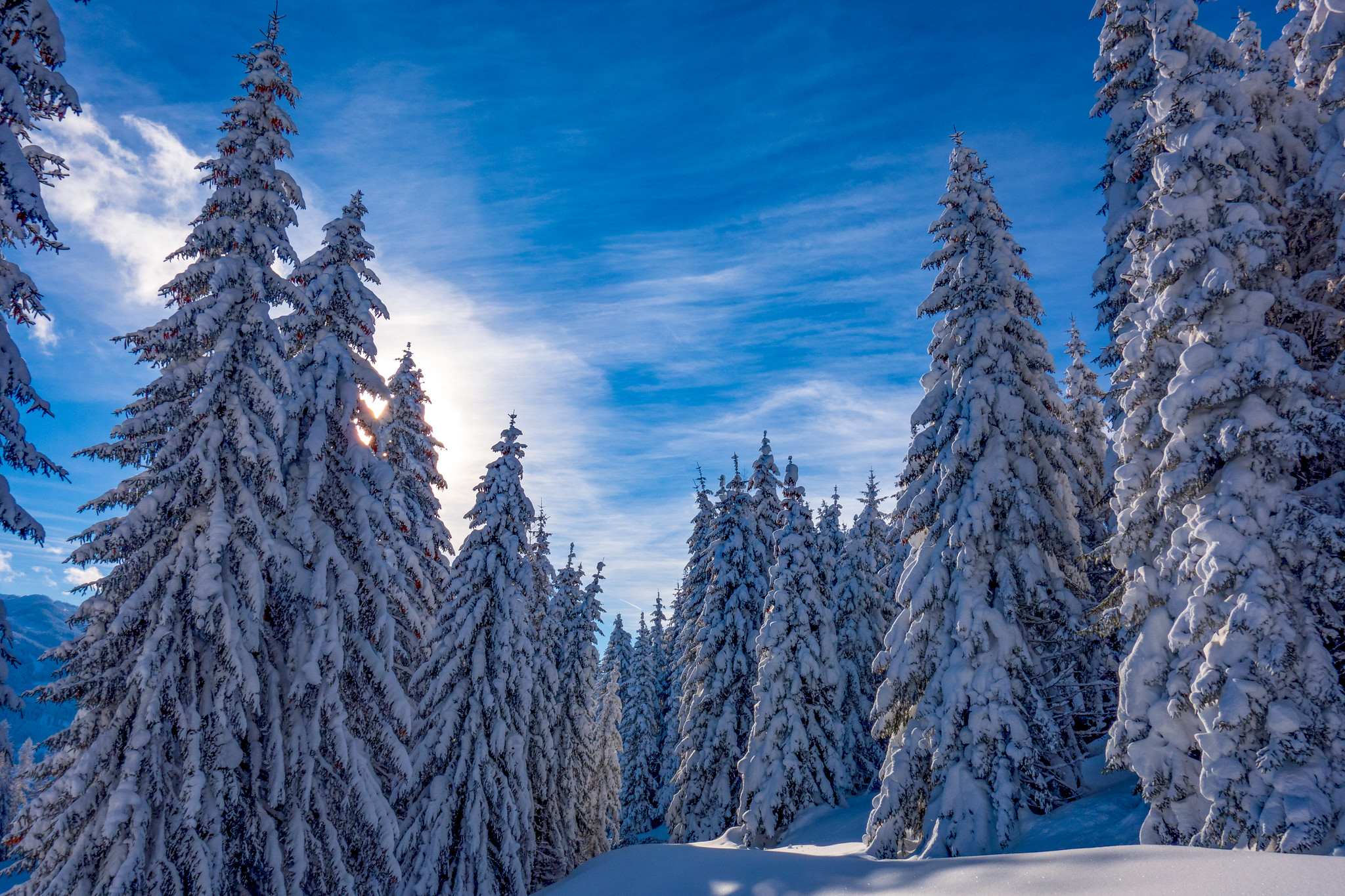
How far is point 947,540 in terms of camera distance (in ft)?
51.5

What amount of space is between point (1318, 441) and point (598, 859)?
65.8 feet

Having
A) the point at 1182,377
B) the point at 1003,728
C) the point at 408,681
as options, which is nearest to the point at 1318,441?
the point at 1182,377

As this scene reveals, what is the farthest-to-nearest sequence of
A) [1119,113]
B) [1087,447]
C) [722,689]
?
[722,689] < [1087,447] < [1119,113]

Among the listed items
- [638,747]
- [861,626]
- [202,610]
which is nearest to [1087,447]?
[861,626]

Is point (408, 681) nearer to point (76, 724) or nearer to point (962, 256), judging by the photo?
point (76, 724)

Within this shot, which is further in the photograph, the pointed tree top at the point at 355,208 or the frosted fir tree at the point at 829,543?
the frosted fir tree at the point at 829,543

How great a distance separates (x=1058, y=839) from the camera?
12156 mm

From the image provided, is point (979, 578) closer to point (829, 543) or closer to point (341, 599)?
point (341, 599)

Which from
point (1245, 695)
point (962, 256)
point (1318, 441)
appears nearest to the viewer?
point (1245, 695)

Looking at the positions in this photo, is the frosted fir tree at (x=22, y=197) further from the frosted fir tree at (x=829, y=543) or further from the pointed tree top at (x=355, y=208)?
the frosted fir tree at (x=829, y=543)

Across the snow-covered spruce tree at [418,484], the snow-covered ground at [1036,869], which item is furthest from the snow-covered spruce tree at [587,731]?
the snow-covered ground at [1036,869]

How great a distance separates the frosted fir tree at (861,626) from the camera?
33062 millimetres

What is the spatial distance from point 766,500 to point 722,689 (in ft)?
27.4

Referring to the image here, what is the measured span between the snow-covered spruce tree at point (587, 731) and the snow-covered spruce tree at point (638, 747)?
453 inches
